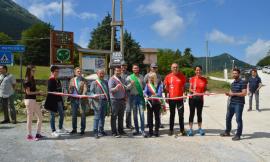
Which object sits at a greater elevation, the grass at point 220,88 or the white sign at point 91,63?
the white sign at point 91,63

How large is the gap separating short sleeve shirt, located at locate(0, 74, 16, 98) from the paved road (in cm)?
168

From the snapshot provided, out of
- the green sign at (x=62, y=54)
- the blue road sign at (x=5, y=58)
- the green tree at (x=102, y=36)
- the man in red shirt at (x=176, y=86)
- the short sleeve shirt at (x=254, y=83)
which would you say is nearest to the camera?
the man in red shirt at (x=176, y=86)

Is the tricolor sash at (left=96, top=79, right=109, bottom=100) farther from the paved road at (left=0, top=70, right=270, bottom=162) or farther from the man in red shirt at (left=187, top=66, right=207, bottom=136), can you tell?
the man in red shirt at (left=187, top=66, right=207, bottom=136)

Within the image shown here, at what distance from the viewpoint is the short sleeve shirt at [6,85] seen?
1112cm

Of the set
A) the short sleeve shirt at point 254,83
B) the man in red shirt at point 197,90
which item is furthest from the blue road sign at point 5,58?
the short sleeve shirt at point 254,83

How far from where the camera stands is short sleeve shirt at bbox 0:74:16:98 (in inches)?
438

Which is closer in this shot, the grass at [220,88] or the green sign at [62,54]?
the green sign at [62,54]

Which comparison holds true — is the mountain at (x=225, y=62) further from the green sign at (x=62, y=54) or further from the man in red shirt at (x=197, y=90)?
the man in red shirt at (x=197, y=90)

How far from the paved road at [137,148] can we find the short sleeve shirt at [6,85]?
66.1 inches

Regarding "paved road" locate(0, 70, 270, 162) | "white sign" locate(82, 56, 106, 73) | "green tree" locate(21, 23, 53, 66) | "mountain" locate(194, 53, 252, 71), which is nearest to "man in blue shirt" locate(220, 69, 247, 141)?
"paved road" locate(0, 70, 270, 162)

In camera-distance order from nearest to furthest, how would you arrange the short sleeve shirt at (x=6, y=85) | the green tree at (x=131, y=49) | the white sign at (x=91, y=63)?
the short sleeve shirt at (x=6, y=85) → the white sign at (x=91, y=63) → the green tree at (x=131, y=49)

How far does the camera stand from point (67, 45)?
1481 centimetres

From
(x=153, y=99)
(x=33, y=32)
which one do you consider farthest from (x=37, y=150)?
(x=33, y=32)

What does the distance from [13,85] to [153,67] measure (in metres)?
4.88
